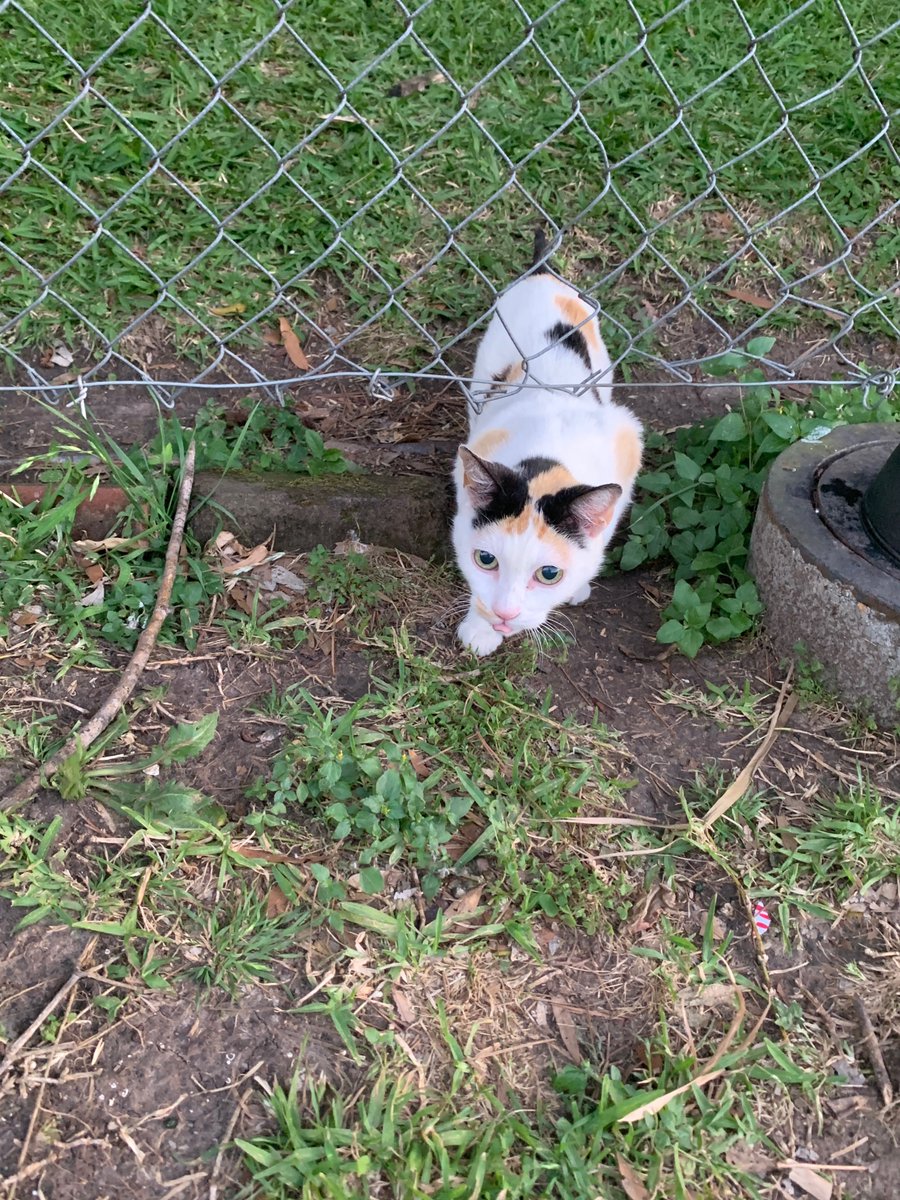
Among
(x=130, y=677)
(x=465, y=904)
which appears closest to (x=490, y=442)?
(x=130, y=677)

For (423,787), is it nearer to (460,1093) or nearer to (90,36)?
(460,1093)

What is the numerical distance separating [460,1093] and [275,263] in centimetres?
280

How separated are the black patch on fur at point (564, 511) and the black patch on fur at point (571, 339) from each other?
677 millimetres

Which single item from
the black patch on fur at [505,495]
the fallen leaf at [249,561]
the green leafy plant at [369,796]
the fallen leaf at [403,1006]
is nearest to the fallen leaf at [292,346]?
the fallen leaf at [249,561]

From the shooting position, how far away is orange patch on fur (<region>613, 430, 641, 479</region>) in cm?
262

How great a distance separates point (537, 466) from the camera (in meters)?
2.44

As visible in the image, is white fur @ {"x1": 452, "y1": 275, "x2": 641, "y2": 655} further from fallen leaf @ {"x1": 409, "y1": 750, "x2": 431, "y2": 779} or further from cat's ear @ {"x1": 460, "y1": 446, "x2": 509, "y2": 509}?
fallen leaf @ {"x1": 409, "y1": 750, "x2": 431, "y2": 779}

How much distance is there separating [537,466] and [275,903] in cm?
129

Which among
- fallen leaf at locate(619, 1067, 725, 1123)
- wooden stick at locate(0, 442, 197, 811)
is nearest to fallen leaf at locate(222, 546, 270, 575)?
wooden stick at locate(0, 442, 197, 811)

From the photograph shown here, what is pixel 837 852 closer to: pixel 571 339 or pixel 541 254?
pixel 571 339

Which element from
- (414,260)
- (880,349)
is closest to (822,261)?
(880,349)

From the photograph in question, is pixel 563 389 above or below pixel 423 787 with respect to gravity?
above

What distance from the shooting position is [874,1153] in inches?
67.5

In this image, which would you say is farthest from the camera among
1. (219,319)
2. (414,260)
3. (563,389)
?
(414,260)
